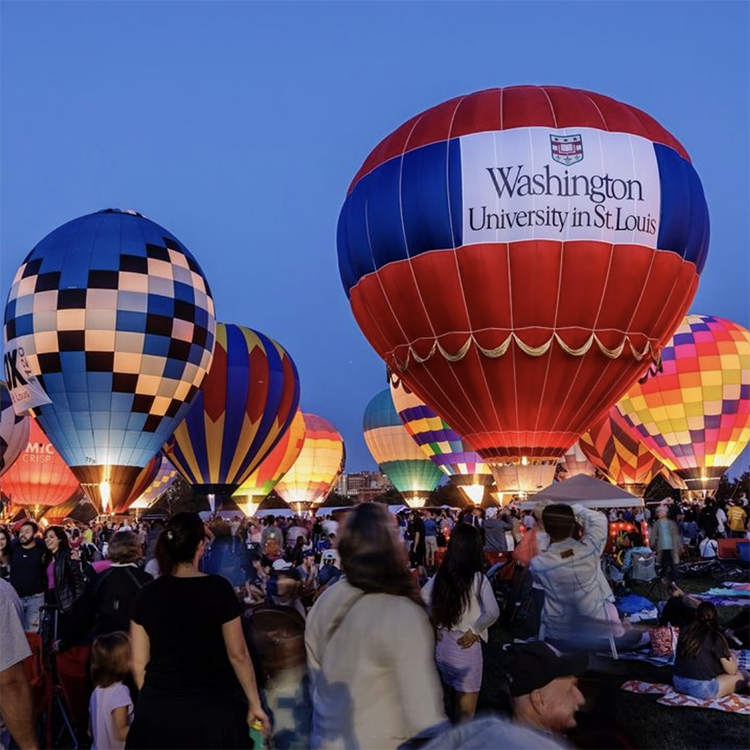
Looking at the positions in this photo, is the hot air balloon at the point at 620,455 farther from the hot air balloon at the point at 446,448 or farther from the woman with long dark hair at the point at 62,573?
the woman with long dark hair at the point at 62,573

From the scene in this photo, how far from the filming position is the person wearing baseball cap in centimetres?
218

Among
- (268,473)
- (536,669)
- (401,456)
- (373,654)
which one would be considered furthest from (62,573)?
(401,456)

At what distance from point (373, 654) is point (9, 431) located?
2739 centimetres

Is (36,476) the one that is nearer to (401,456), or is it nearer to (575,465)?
(401,456)

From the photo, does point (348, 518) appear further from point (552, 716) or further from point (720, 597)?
point (720, 597)

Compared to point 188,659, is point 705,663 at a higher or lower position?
lower

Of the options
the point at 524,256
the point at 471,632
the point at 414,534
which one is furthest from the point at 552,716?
the point at 524,256

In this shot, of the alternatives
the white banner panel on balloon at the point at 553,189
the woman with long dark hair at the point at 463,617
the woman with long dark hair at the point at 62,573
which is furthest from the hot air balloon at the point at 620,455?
the woman with long dark hair at the point at 463,617

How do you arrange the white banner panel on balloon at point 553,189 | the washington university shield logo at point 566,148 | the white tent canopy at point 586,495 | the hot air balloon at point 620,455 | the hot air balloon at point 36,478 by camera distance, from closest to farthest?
1. the white tent canopy at point 586,495
2. the white banner panel on balloon at point 553,189
3. the washington university shield logo at point 566,148
4. the hot air balloon at point 620,455
5. the hot air balloon at point 36,478

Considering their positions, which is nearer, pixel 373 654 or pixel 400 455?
pixel 373 654

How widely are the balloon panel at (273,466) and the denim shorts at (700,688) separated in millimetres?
26018

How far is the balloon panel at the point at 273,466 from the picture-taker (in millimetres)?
31547

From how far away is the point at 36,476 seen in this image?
3725 cm

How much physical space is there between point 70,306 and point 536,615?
13.2 metres
